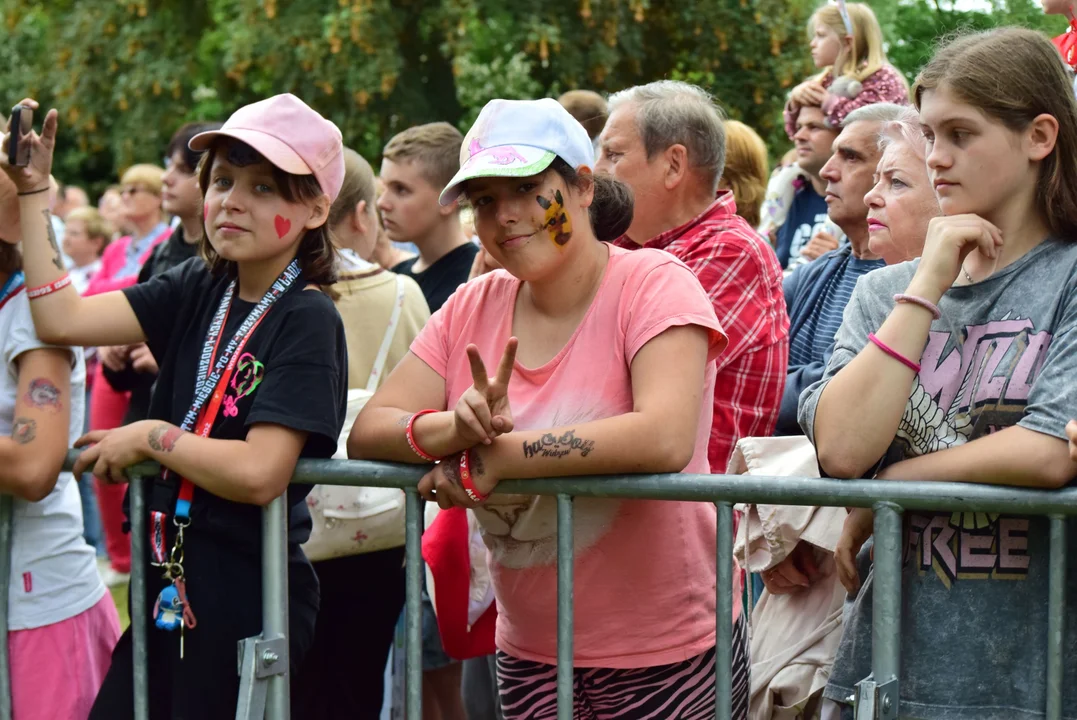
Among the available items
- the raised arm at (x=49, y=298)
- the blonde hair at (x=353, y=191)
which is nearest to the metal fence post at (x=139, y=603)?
the raised arm at (x=49, y=298)

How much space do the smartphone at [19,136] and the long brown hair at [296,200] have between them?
403 mm

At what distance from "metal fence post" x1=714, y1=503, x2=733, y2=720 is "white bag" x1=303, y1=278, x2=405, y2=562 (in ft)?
4.42

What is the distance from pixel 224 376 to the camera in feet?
9.72

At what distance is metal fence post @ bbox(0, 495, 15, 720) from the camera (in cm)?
329

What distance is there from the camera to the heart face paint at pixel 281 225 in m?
3.07

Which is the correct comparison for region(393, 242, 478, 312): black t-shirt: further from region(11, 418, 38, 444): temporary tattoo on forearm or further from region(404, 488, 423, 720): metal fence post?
region(404, 488, 423, 720): metal fence post

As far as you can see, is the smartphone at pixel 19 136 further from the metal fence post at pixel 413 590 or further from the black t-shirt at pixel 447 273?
the black t-shirt at pixel 447 273

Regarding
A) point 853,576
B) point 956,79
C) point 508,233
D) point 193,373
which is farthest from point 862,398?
point 193,373

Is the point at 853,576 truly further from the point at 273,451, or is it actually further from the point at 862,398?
the point at 273,451

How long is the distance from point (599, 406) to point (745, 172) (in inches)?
90.2

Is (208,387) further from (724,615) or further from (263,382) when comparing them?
(724,615)

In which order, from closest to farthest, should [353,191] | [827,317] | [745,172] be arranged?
[827,317], [353,191], [745,172]

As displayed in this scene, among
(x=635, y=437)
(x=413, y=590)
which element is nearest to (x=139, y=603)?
(x=413, y=590)

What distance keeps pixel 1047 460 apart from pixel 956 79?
0.74m
